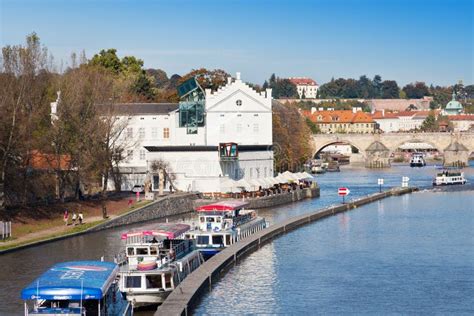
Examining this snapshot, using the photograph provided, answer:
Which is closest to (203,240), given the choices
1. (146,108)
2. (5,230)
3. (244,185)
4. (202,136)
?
(5,230)

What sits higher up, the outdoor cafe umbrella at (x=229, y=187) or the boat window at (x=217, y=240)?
the outdoor cafe umbrella at (x=229, y=187)

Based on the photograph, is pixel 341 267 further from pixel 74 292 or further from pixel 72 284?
pixel 74 292

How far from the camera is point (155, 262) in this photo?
47250 millimetres

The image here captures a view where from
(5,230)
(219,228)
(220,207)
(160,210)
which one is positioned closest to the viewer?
(219,228)

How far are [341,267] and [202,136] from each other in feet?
158

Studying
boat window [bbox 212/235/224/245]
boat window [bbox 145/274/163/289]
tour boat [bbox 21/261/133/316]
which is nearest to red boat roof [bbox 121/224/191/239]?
boat window [bbox 145/274/163/289]

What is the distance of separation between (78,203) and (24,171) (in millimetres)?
7788

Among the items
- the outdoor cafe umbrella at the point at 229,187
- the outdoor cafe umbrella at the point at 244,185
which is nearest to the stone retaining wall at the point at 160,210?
the outdoor cafe umbrella at the point at 229,187

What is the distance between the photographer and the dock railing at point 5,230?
66.2m

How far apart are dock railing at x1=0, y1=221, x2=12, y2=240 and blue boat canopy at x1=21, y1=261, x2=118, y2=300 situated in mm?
28399

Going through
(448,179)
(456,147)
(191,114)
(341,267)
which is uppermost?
(191,114)

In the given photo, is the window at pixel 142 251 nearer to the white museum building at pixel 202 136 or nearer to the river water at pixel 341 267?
the river water at pixel 341 267

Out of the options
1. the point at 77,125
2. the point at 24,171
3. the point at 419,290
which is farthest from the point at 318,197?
the point at 419,290

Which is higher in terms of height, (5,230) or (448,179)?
(448,179)
